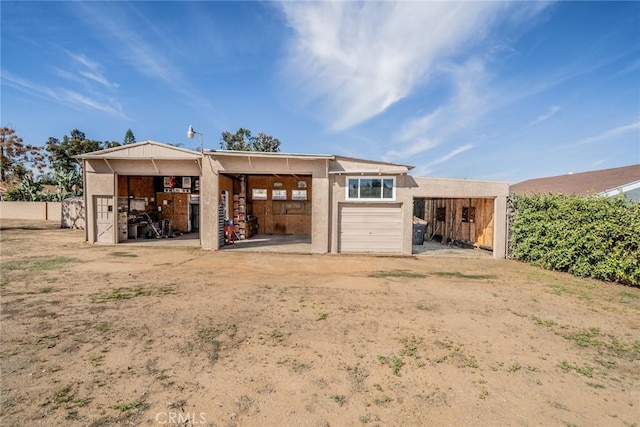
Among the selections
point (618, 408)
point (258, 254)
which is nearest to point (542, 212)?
point (618, 408)

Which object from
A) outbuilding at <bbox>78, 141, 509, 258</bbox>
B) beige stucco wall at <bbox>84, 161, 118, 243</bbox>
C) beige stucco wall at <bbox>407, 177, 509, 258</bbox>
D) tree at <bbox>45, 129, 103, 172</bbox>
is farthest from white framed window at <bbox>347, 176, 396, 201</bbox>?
tree at <bbox>45, 129, 103, 172</bbox>

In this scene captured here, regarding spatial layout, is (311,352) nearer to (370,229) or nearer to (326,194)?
(326,194)

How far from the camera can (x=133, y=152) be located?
38.7 ft

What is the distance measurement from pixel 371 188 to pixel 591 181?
14.6 m

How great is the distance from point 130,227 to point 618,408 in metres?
16.7

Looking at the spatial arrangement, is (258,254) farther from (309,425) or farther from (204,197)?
(309,425)

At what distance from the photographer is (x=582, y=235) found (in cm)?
813

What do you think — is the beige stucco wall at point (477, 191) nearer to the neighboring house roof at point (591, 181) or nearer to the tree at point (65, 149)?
the neighboring house roof at point (591, 181)

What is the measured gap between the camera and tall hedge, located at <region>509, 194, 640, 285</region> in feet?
24.0

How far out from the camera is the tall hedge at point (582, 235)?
7.31 metres

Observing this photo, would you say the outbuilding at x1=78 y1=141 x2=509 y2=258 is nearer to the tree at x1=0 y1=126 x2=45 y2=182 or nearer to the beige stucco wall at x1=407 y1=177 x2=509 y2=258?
the beige stucco wall at x1=407 y1=177 x2=509 y2=258

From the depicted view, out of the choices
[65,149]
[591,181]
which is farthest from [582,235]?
[65,149]

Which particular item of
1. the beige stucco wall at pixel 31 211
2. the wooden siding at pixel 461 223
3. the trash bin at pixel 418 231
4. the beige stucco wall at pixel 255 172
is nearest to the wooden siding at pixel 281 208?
the beige stucco wall at pixel 255 172

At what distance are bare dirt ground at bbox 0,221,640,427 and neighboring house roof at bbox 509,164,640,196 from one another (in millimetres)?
9609
